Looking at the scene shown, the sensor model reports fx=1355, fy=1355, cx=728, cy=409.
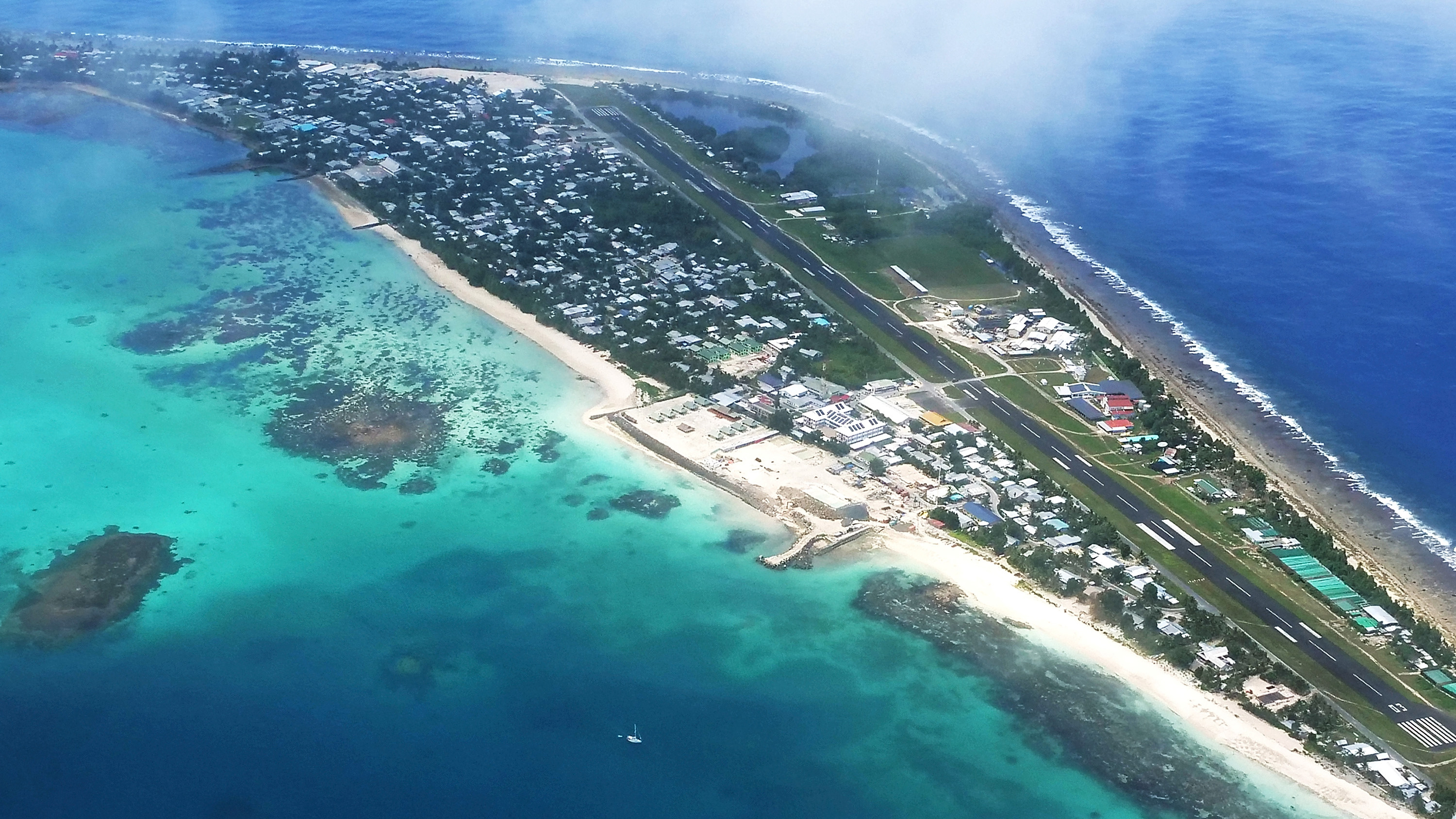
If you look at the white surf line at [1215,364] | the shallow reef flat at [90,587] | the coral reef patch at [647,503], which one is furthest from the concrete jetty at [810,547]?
the white surf line at [1215,364]

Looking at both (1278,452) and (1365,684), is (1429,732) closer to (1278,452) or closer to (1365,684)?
(1365,684)

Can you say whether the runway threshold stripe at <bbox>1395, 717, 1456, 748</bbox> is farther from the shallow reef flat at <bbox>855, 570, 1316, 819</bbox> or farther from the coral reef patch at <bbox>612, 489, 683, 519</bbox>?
the coral reef patch at <bbox>612, 489, 683, 519</bbox>

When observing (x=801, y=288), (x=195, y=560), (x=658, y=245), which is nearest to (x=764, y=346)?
(x=801, y=288)

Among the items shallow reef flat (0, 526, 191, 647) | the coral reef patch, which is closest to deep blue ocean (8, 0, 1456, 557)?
the coral reef patch

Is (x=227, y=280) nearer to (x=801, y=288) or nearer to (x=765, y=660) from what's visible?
(x=801, y=288)

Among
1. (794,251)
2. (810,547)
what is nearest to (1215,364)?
(794,251)
